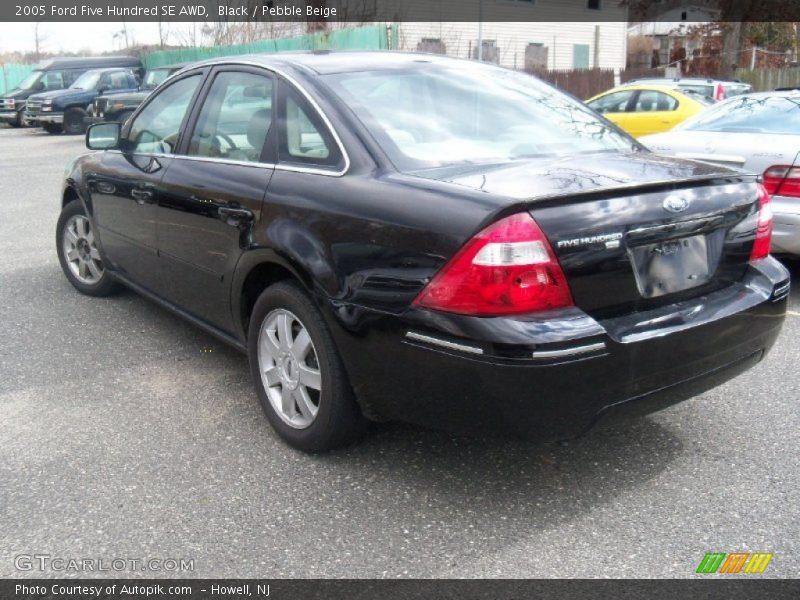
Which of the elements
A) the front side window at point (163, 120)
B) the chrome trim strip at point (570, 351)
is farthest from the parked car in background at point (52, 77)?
the chrome trim strip at point (570, 351)

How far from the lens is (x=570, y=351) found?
8.54 ft

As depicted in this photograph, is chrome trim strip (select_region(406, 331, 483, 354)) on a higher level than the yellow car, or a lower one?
lower

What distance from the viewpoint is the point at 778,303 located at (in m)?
3.25

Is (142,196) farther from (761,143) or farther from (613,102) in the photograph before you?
(613,102)

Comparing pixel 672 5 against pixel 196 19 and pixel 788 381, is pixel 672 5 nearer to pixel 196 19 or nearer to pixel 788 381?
pixel 196 19

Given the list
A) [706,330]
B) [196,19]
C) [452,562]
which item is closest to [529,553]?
[452,562]

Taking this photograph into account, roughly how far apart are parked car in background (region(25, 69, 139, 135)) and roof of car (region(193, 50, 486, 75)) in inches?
780

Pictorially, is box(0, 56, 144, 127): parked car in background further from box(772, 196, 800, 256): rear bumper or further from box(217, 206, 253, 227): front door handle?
box(217, 206, 253, 227): front door handle

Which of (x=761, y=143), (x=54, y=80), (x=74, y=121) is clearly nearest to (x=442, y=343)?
(x=761, y=143)

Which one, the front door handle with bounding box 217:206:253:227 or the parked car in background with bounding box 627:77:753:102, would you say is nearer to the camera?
the front door handle with bounding box 217:206:253:227

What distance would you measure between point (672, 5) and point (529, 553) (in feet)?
141

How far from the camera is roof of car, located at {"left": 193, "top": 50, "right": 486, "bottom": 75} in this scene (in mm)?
3705

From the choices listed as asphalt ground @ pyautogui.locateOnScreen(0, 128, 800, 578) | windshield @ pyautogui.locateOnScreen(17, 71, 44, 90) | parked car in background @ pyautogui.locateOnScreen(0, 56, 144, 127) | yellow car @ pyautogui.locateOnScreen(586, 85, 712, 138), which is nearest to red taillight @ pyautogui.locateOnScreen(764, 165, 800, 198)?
asphalt ground @ pyautogui.locateOnScreen(0, 128, 800, 578)

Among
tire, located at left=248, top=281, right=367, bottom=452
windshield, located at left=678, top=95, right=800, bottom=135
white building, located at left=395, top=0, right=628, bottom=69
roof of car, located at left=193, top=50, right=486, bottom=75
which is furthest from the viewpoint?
white building, located at left=395, top=0, right=628, bottom=69
